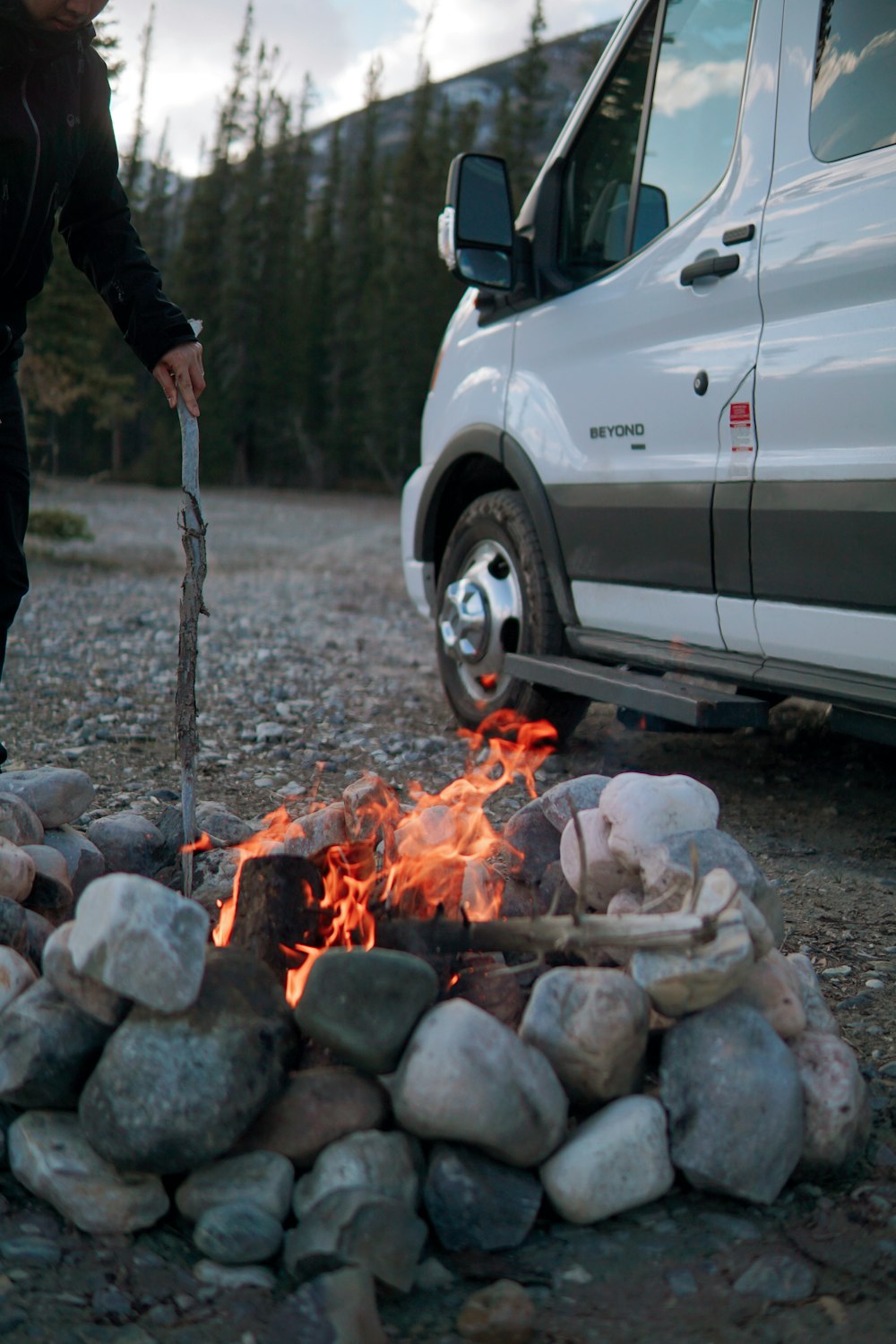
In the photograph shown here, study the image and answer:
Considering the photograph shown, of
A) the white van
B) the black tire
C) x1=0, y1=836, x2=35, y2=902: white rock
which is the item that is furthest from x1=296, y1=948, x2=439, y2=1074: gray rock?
the black tire

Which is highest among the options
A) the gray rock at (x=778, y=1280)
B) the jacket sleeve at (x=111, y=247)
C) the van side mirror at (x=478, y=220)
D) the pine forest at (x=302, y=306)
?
the pine forest at (x=302, y=306)

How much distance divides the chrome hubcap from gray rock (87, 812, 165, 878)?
7.51 ft

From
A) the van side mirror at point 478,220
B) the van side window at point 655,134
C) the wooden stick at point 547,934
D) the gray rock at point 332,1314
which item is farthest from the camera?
the van side mirror at point 478,220

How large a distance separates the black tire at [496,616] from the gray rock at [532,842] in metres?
1.95

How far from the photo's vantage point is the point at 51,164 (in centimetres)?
297

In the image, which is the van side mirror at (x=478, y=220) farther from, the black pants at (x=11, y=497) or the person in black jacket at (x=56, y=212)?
the black pants at (x=11, y=497)

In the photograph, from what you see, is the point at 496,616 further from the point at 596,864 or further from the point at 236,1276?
the point at 236,1276

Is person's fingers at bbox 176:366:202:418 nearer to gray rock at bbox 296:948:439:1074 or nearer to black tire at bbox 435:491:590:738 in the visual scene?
gray rock at bbox 296:948:439:1074

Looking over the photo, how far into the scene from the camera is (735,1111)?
1.98 metres

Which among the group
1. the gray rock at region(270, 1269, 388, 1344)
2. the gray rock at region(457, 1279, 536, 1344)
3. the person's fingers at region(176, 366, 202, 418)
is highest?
the person's fingers at region(176, 366, 202, 418)

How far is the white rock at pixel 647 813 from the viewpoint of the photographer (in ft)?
8.04

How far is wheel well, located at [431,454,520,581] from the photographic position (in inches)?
215

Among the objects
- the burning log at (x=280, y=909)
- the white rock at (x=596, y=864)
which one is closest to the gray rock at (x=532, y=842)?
the white rock at (x=596, y=864)

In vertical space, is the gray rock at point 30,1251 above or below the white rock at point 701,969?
below
